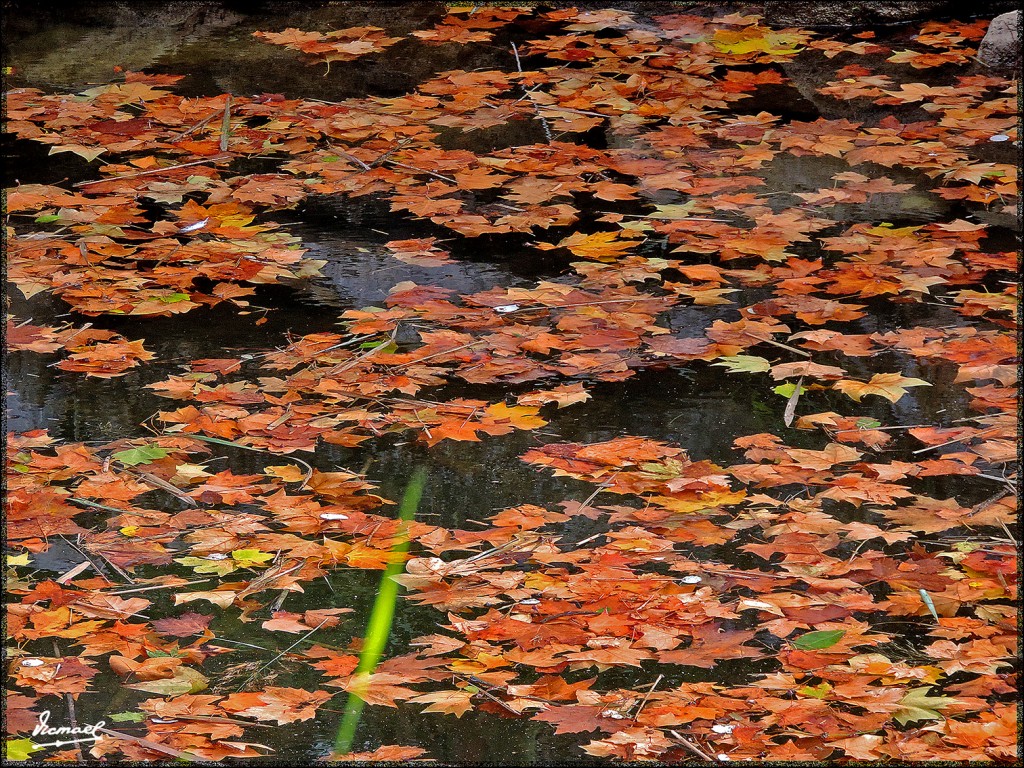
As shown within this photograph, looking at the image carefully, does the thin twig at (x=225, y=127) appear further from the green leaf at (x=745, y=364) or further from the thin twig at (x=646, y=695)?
the thin twig at (x=646, y=695)

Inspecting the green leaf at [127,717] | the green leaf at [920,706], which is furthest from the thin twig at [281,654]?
the green leaf at [920,706]

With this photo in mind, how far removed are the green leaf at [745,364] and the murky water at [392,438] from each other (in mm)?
64

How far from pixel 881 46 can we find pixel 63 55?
15.5ft

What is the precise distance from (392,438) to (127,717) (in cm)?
125

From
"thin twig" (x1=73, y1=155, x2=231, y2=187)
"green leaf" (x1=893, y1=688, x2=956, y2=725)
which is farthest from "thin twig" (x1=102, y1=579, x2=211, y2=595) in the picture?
"thin twig" (x1=73, y1=155, x2=231, y2=187)

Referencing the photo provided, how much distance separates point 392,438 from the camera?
11.3 feet

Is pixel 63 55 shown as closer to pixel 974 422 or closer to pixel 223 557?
pixel 223 557

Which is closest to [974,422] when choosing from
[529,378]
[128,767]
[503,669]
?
[529,378]

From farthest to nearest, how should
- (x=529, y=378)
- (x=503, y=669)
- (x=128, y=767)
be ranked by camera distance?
(x=529, y=378) < (x=503, y=669) < (x=128, y=767)

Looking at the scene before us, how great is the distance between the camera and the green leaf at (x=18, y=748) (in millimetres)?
2264

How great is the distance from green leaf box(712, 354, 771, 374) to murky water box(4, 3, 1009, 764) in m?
0.06

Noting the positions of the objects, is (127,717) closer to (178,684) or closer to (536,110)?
(178,684)

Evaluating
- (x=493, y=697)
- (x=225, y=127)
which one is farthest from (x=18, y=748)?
(x=225, y=127)

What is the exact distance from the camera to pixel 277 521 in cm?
306
